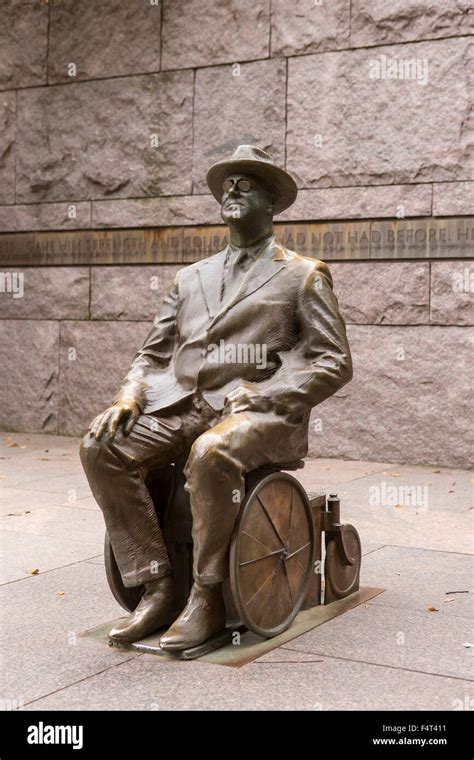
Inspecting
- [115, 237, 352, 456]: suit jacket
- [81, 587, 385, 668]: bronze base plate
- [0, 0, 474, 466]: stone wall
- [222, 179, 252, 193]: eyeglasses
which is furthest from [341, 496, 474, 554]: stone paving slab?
[222, 179, 252, 193]: eyeglasses

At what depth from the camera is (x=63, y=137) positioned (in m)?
10.8

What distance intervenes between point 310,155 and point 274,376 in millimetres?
5398

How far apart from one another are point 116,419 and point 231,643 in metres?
1.06

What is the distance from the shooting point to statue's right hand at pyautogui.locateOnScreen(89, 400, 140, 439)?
4.12 m

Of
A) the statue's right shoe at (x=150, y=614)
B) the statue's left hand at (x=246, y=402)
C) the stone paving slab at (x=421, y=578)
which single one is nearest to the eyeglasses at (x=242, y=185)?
the statue's left hand at (x=246, y=402)

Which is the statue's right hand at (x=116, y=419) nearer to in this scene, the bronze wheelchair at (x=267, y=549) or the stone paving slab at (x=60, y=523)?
the bronze wheelchair at (x=267, y=549)

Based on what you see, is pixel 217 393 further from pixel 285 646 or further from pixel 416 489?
pixel 416 489

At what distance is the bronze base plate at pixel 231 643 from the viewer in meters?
3.89

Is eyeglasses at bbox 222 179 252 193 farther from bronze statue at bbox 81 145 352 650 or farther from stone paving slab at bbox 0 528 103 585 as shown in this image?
stone paving slab at bbox 0 528 103 585

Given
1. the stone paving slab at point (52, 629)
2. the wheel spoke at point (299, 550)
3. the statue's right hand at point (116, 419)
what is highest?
the statue's right hand at point (116, 419)

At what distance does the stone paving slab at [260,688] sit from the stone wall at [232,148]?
5.23 metres

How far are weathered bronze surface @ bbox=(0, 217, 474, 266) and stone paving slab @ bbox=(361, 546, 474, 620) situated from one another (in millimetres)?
3706

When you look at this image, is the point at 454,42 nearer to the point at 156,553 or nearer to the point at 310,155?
the point at 310,155

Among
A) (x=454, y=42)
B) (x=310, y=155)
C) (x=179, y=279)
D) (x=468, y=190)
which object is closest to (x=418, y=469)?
(x=468, y=190)
